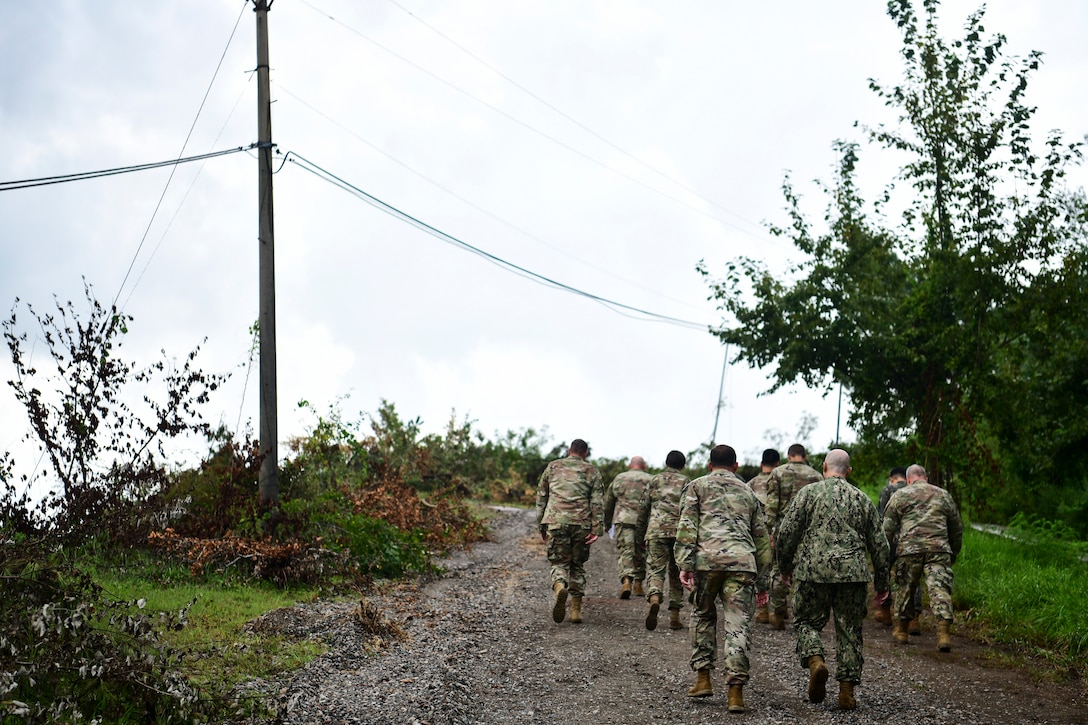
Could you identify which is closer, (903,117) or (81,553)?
(81,553)

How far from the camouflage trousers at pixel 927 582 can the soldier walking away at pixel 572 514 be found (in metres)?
3.86

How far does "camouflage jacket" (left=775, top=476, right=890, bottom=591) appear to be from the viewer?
9.12 metres

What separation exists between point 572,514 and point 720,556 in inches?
188

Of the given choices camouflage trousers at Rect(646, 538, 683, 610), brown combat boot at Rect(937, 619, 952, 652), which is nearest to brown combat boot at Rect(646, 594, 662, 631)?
camouflage trousers at Rect(646, 538, 683, 610)

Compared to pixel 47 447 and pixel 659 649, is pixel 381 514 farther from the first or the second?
pixel 659 649

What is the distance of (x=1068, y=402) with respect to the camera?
20.8 meters

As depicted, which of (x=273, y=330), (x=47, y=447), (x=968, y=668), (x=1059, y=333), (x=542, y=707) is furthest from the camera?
(x=1059, y=333)

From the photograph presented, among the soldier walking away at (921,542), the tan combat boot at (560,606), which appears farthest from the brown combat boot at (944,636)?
the tan combat boot at (560,606)

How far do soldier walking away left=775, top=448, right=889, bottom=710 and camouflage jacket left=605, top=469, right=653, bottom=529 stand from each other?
6441mm

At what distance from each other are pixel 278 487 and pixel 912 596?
955 centimetres

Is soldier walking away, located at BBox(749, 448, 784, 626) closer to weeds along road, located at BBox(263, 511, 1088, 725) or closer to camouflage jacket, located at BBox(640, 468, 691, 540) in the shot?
weeds along road, located at BBox(263, 511, 1088, 725)

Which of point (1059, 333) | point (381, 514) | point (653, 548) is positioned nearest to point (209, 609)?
point (653, 548)

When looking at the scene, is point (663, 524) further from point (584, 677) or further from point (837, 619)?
point (837, 619)

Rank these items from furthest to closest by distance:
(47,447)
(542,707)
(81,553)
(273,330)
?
(273,330) < (81,553) < (47,447) < (542,707)
